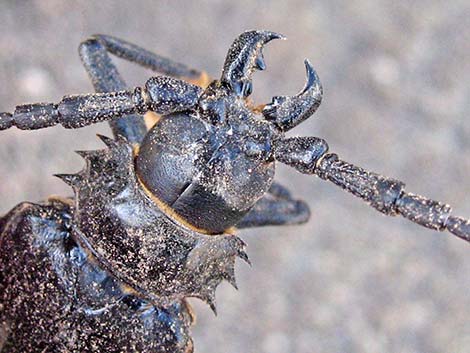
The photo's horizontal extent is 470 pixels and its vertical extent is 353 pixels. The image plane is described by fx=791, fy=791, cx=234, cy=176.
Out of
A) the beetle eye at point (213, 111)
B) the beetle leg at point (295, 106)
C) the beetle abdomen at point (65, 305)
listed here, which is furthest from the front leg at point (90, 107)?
the beetle abdomen at point (65, 305)

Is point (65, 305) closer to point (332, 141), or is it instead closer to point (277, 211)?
point (277, 211)

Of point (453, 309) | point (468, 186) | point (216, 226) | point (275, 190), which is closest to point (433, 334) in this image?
point (453, 309)

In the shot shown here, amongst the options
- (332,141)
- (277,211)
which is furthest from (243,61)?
(332,141)

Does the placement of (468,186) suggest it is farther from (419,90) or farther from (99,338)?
(99,338)

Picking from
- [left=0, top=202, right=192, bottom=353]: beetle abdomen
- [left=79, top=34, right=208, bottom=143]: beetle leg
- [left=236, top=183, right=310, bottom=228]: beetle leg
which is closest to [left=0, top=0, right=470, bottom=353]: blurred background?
[left=236, top=183, right=310, bottom=228]: beetle leg

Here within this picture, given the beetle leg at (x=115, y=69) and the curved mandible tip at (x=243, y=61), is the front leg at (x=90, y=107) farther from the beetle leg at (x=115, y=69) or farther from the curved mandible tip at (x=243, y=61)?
the beetle leg at (x=115, y=69)

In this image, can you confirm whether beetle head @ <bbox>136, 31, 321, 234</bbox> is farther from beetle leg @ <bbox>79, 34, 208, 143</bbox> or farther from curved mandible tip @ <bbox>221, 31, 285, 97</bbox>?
beetle leg @ <bbox>79, 34, 208, 143</bbox>

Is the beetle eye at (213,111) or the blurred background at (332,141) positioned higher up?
the blurred background at (332,141)
